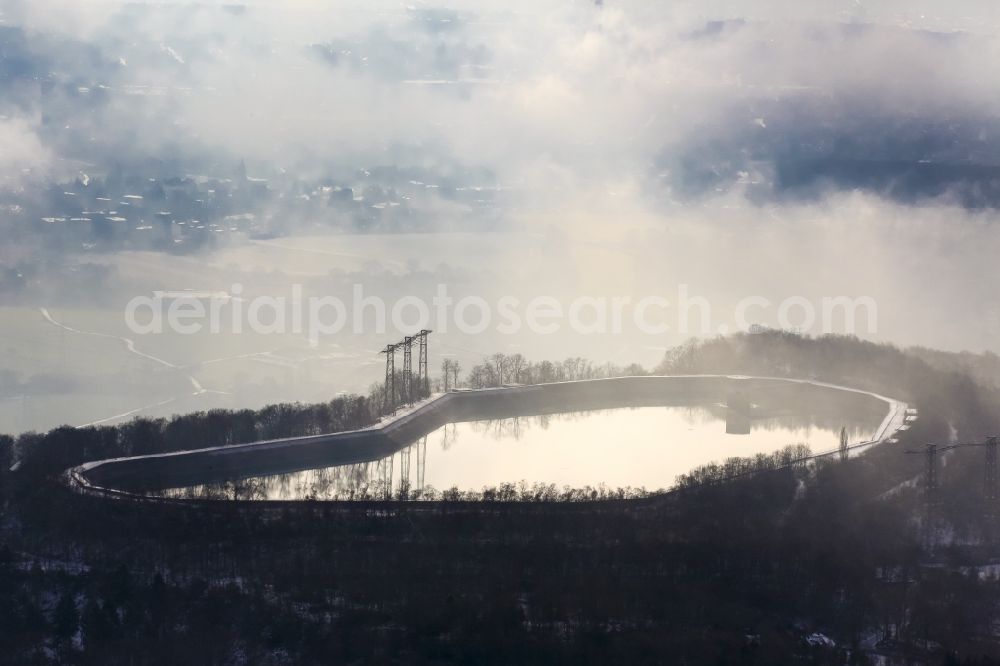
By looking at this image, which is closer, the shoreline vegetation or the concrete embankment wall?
the shoreline vegetation

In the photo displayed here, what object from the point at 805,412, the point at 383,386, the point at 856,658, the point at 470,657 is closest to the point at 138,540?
the point at 470,657

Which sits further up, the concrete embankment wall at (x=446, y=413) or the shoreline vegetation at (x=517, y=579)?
the concrete embankment wall at (x=446, y=413)

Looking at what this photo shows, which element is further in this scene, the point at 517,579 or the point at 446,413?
the point at 446,413

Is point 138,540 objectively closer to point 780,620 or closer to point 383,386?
point 780,620

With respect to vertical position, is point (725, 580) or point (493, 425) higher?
point (493, 425)

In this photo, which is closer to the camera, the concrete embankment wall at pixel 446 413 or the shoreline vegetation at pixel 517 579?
the shoreline vegetation at pixel 517 579

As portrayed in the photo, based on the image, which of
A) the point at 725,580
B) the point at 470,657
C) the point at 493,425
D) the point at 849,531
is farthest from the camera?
the point at 493,425

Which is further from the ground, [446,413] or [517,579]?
[446,413]

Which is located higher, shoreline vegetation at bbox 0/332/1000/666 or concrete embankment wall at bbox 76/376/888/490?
concrete embankment wall at bbox 76/376/888/490
